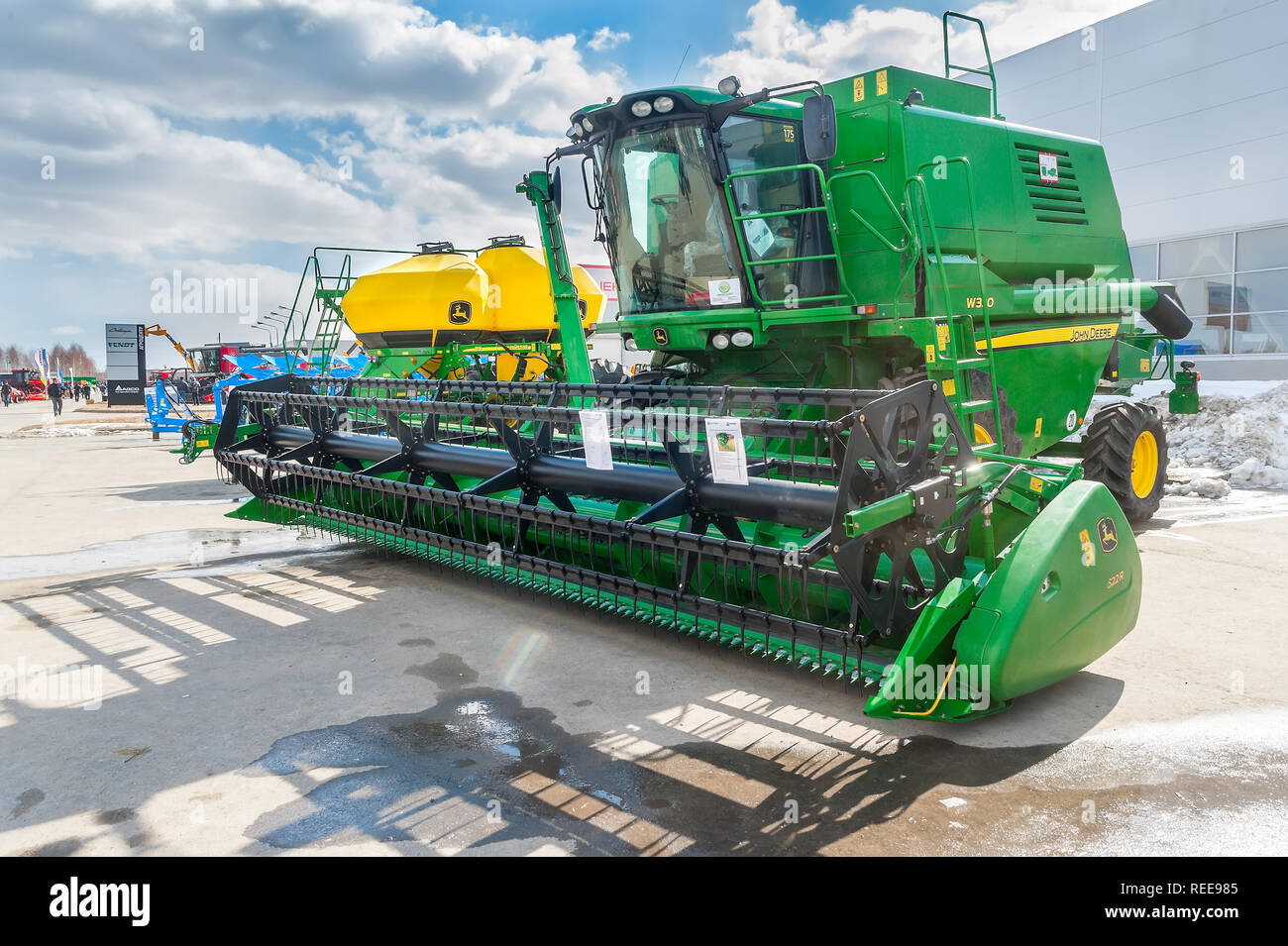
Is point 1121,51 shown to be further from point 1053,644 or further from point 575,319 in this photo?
point 1053,644

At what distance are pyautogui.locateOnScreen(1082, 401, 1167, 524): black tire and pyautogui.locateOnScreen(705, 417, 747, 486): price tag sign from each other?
4.25 metres

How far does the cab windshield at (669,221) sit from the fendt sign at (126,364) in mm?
28456

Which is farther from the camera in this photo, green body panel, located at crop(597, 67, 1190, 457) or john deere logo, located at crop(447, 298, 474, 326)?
john deere logo, located at crop(447, 298, 474, 326)

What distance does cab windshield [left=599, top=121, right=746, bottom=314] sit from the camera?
558 cm

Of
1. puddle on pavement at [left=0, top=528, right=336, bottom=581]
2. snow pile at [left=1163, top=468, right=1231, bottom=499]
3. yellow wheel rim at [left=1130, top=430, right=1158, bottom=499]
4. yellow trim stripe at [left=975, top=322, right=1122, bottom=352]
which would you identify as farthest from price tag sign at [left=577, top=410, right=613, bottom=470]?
snow pile at [left=1163, top=468, right=1231, bottom=499]

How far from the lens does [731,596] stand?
14.0 ft

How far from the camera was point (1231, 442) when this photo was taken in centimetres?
1025

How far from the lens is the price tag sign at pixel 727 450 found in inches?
144

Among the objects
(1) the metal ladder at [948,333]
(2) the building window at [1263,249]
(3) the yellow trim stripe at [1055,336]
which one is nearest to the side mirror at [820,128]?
(1) the metal ladder at [948,333]

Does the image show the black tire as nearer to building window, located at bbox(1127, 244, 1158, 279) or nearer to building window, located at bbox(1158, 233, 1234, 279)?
building window, located at bbox(1158, 233, 1234, 279)

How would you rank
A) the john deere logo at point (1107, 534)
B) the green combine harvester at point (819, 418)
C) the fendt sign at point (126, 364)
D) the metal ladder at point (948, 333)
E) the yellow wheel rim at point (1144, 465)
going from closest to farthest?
the green combine harvester at point (819, 418)
the john deere logo at point (1107, 534)
the metal ladder at point (948, 333)
the yellow wheel rim at point (1144, 465)
the fendt sign at point (126, 364)

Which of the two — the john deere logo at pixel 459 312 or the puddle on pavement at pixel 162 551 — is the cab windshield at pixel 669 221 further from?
the john deere logo at pixel 459 312

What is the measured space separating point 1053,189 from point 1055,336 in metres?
1.25

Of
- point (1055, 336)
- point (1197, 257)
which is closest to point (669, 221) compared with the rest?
point (1055, 336)
